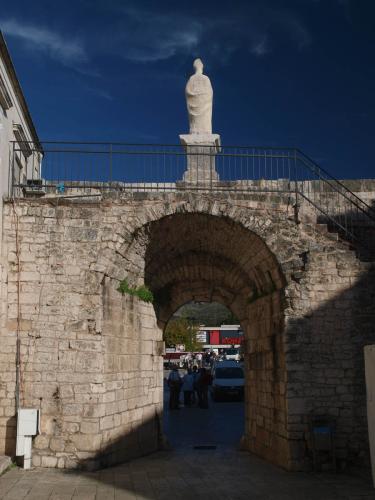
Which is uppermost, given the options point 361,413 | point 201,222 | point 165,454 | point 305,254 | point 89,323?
point 201,222

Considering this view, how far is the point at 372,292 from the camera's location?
31.3 feet

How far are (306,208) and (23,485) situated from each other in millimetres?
6398

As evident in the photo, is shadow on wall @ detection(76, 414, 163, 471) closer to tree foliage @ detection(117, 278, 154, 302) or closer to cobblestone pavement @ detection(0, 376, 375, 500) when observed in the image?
cobblestone pavement @ detection(0, 376, 375, 500)

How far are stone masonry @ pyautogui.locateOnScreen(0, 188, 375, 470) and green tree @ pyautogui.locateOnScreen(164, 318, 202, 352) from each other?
32768 millimetres

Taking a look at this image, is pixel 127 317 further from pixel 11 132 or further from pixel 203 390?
pixel 203 390

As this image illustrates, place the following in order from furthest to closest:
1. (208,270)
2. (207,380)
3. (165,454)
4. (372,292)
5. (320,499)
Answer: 1. (207,380)
2. (208,270)
3. (165,454)
4. (372,292)
5. (320,499)


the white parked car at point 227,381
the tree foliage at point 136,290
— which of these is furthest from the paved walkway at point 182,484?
the white parked car at point 227,381

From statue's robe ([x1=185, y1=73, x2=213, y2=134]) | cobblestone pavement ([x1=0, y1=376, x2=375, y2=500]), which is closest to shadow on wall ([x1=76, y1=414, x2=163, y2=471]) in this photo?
cobblestone pavement ([x1=0, y1=376, x2=375, y2=500])

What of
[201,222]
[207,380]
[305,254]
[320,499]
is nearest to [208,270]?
[201,222]

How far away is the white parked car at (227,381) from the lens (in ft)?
75.4

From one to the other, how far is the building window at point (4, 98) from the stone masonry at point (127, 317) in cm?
166

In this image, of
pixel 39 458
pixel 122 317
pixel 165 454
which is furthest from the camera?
pixel 165 454

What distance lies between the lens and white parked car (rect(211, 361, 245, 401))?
23.0 metres

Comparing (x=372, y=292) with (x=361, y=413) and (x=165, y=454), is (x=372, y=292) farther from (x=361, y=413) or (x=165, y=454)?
(x=165, y=454)
